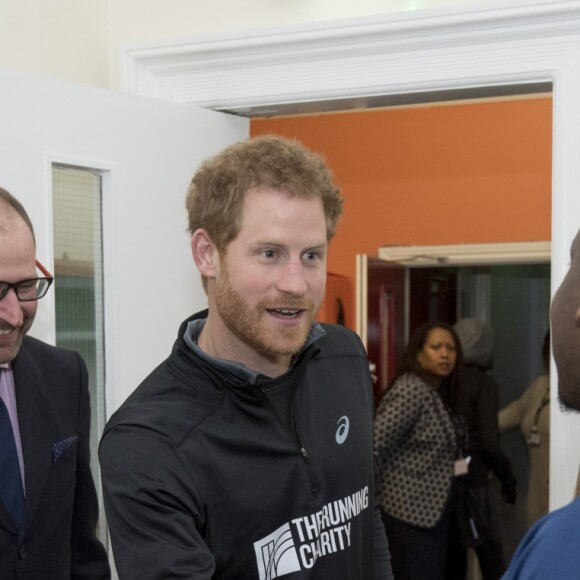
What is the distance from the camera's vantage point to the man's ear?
1.66 metres

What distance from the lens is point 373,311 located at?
5199mm

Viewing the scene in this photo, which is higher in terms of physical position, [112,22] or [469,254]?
[112,22]

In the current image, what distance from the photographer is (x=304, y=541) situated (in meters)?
1.57

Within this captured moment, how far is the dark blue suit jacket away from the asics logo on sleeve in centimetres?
56

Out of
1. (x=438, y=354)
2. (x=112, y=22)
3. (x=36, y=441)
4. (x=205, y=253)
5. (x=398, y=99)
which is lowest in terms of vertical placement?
(x=438, y=354)

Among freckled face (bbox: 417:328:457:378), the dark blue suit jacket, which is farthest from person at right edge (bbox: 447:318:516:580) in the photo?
the dark blue suit jacket

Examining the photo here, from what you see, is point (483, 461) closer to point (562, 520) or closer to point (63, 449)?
point (63, 449)

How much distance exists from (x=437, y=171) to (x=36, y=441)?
3876mm

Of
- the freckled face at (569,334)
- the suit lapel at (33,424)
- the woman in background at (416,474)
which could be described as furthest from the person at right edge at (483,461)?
the freckled face at (569,334)

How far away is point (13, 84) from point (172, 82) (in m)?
0.63

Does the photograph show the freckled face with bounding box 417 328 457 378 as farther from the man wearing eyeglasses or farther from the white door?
the man wearing eyeglasses

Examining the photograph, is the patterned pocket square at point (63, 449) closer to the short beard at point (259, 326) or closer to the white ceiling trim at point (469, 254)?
the short beard at point (259, 326)

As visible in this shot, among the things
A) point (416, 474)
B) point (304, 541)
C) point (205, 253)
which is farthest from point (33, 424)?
point (416, 474)

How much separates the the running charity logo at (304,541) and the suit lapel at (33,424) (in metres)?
0.52
